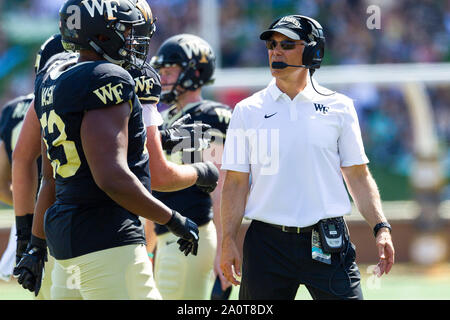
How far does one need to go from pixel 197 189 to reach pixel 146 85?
4.81 ft

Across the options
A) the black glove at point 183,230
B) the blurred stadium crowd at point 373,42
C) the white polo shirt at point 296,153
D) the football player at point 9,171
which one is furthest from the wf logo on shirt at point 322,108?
the blurred stadium crowd at point 373,42

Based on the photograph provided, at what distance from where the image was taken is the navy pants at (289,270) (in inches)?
144

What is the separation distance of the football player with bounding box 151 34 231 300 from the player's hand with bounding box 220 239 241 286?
44.8 inches

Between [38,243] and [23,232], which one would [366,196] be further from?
[23,232]

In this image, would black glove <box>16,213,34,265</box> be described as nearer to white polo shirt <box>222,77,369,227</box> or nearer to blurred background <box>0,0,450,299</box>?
white polo shirt <box>222,77,369,227</box>

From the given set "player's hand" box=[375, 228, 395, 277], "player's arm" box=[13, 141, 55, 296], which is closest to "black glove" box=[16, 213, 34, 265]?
"player's arm" box=[13, 141, 55, 296]

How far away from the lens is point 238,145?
3.82 meters

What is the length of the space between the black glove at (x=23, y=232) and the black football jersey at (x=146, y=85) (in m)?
0.95

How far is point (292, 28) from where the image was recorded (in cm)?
384

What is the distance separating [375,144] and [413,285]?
264 centimetres

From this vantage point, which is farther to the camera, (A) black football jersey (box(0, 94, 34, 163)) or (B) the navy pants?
(A) black football jersey (box(0, 94, 34, 163))

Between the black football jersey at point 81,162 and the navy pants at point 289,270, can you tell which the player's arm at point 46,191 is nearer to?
the black football jersey at point 81,162

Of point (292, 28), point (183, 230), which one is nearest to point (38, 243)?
point (183, 230)

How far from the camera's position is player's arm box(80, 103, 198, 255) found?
117 inches
